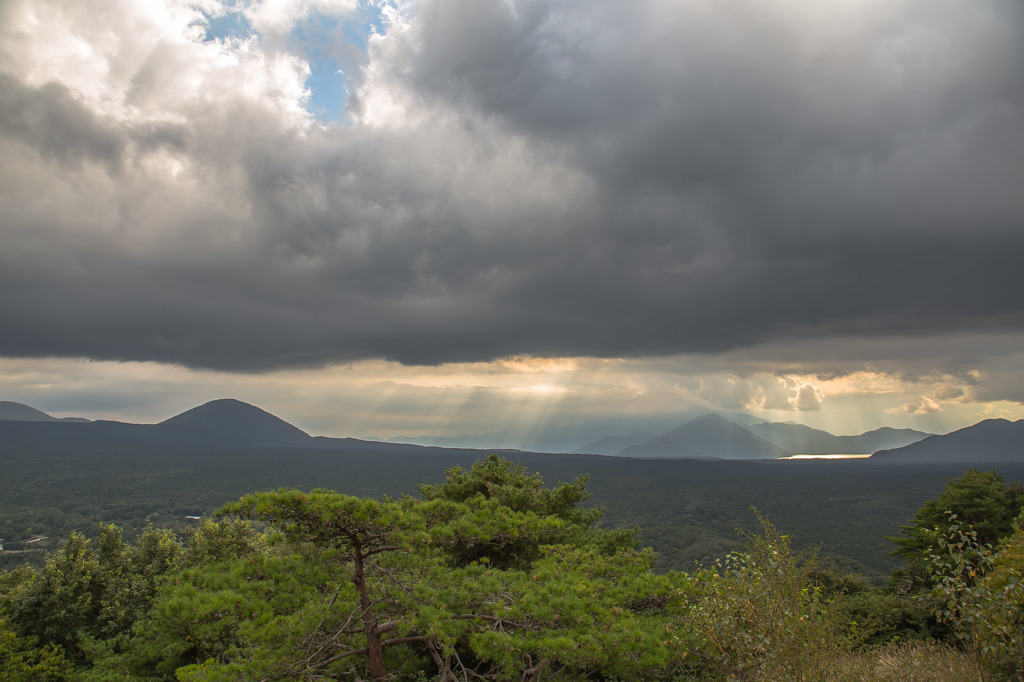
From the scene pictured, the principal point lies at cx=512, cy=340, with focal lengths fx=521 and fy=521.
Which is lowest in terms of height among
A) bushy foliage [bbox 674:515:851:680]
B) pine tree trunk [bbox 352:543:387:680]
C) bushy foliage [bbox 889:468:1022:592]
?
bushy foliage [bbox 889:468:1022:592]

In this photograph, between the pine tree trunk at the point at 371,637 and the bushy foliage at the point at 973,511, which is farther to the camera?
the bushy foliage at the point at 973,511

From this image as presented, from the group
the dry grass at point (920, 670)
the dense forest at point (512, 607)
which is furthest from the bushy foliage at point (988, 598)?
the dry grass at point (920, 670)

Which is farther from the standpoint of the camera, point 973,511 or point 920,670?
point 973,511

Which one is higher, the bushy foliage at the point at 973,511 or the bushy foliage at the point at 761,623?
the bushy foliage at the point at 761,623

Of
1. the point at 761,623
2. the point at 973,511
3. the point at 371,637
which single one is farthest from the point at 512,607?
the point at 973,511

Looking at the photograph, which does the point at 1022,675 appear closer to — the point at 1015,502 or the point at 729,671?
the point at 729,671

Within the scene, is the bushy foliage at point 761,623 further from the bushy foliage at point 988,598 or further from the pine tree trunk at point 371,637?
the pine tree trunk at point 371,637

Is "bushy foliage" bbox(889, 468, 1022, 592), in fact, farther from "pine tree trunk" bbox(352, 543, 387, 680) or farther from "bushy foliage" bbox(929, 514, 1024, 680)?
"pine tree trunk" bbox(352, 543, 387, 680)

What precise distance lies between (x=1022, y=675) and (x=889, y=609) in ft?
92.4

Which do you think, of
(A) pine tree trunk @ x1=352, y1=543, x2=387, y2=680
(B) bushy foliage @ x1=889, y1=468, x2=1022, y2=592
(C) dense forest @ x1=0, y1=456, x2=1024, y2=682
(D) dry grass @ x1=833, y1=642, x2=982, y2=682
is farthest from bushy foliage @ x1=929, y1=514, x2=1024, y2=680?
(B) bushy foliage @ x1=889, y1=468, x2=1022, y2=592

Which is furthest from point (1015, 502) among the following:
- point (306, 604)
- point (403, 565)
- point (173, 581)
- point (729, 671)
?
point (173, 581)

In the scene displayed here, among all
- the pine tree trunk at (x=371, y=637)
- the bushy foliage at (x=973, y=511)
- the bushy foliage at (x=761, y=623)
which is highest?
the bushy foliage at (x=761, y=623)

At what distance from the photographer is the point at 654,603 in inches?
650

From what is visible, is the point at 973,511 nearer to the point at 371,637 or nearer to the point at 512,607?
the point at 512,607
